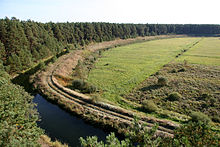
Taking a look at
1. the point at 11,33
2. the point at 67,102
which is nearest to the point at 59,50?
the point at 11,33

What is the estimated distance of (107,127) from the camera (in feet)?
76.9

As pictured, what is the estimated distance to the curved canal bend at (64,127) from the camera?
21.6 meters

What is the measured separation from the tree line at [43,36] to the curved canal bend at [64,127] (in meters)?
24.2

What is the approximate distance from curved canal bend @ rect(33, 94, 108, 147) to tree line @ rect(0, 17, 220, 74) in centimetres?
2417

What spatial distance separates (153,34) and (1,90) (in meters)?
175

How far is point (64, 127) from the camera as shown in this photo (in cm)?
2384

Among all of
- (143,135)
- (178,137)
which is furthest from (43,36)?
(178,137)

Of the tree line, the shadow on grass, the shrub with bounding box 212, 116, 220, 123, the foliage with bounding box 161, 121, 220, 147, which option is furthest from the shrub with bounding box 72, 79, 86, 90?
the foliage with bounding box 161, 121, 220, 147

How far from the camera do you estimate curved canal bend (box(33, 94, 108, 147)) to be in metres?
21.6

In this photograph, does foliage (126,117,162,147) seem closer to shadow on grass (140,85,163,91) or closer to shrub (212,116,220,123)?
shrub (212,116,220,123)

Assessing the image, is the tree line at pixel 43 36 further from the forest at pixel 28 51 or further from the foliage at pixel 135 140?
the foliage at pixel 135 140

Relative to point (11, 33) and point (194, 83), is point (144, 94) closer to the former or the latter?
point (194, 83)

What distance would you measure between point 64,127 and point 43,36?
2397 inches

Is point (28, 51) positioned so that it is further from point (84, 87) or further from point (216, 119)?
point (216, 119)
